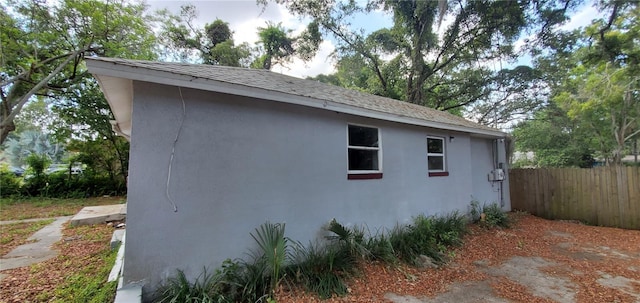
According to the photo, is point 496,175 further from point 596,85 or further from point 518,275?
point 596,85

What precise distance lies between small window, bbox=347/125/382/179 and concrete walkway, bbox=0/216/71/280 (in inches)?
236

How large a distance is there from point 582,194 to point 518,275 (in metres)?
6.10

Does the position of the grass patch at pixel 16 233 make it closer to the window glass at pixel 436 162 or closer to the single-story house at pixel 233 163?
the single-story house at pixel 233 163

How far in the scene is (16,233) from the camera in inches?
269

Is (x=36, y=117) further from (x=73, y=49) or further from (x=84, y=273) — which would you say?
(x=84, y=273)

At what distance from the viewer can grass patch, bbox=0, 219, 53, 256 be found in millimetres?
5830

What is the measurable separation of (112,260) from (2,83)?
10.1 m

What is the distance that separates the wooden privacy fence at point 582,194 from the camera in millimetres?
7543

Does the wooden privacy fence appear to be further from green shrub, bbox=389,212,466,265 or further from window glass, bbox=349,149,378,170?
window glass, bbox=349,149,378,170

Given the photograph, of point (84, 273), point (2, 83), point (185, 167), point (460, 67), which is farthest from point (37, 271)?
point (460, 67)

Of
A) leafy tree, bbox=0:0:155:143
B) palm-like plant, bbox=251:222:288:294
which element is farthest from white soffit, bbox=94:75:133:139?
leafy tree, bbox=0:0:155:143

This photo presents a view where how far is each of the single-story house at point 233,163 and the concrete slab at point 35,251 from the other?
297 centimetres

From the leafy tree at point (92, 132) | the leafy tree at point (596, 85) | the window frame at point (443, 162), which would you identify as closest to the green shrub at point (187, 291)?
the window frame at point (443, 162)

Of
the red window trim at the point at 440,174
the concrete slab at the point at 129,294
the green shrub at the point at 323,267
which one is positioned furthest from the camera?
the red window trim at the point at 440,174
